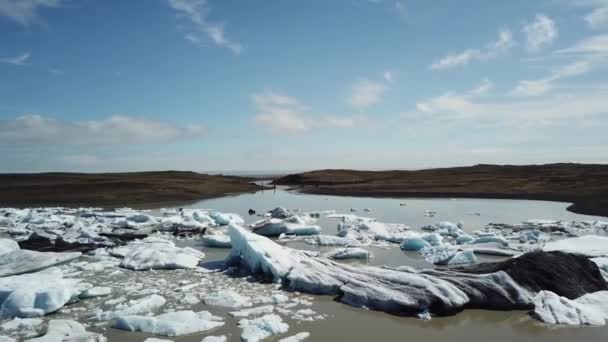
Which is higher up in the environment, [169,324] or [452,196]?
[452,196]

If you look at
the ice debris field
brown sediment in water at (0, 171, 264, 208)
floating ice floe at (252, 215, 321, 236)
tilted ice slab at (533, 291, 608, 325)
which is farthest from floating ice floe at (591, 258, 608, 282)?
brown sediment in water at (0, 171, 264, 208)

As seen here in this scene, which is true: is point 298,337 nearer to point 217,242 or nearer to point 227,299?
point 227,299

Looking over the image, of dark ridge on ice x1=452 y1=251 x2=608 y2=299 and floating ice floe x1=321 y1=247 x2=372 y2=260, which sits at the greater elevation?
dark ridge on ice x1=452 y1=251 x2=608 y2=299

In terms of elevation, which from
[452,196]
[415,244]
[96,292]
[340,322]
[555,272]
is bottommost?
[340,322]

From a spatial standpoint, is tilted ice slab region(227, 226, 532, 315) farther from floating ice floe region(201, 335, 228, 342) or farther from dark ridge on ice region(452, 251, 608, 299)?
floating ice floe region(201, 335, 228, 342)

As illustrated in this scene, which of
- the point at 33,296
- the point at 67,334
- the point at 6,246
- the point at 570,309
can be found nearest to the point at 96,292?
the point at 33,296

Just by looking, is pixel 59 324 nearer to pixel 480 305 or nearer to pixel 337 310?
pixel 337 310

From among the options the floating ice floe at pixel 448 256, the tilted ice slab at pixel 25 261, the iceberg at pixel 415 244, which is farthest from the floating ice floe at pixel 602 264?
the tilted ice slab at pixel 25 261
